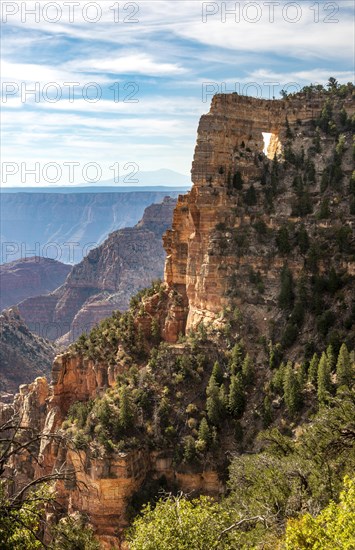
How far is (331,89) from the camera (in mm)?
88125

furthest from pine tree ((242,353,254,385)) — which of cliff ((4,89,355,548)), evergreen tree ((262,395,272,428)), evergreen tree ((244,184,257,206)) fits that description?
evergreen tree ((244,184,257,206))

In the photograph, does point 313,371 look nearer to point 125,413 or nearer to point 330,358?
point 330,358

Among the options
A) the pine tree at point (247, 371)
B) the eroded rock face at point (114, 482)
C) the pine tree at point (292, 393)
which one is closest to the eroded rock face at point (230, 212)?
the pine tree at point (247, 371)

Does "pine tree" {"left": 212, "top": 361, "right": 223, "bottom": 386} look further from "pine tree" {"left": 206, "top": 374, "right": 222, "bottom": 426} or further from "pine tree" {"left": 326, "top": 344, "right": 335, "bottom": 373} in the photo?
"pine tree" {"left": 326, "top": 344, "right": 335, "bottom": 373}

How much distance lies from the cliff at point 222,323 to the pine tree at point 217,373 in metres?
0.22

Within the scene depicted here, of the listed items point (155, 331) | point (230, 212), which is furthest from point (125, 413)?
point (230, 212)

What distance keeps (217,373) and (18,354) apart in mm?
90847

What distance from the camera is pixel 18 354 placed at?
142 m

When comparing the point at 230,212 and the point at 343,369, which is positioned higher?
the point at 230,212

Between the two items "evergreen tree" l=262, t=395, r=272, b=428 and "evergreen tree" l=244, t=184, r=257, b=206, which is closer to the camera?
"evergreen tree" l=262, t=395, r=272, b=428

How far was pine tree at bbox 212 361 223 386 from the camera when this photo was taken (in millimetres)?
59731

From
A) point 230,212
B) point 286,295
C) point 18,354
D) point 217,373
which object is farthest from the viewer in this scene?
point 18,354

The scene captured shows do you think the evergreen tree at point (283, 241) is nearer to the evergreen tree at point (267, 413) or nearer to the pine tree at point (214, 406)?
the pine tree at point (214, 406)

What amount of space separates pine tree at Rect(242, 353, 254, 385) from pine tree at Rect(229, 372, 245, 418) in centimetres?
103
